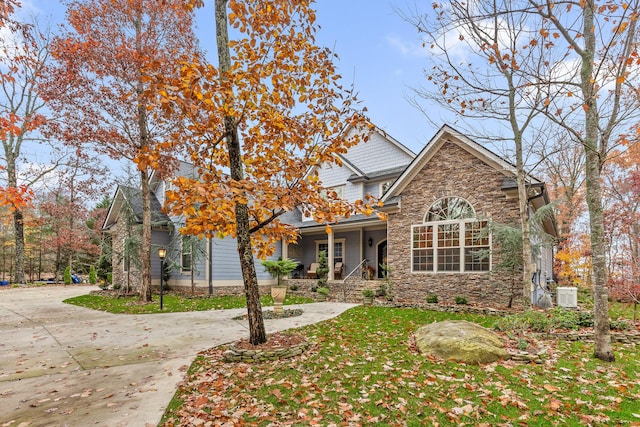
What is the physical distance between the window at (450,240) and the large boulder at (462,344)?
18.1 feet

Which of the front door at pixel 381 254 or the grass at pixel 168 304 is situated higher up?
the front door at pixel 381 254

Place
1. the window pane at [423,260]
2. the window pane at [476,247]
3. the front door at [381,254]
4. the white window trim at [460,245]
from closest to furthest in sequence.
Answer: the window pane at [476,247]
the white window trim at [460,245]
the window pane at [423,260]
the front door at [381,254]

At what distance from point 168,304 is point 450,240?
1077 cm

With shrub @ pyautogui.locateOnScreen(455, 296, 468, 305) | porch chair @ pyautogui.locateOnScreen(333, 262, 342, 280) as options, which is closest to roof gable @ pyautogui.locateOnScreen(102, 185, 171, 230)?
porch chair @ pyautogui.locateOnScreen(333, 262, 342, 280)

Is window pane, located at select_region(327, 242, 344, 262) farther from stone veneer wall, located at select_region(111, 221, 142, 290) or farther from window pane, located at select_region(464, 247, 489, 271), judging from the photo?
stone veneer wall, located at select_region(111, 221, 142, 290)

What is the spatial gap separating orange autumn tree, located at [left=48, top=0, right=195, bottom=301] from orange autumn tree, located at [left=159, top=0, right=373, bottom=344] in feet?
23.5

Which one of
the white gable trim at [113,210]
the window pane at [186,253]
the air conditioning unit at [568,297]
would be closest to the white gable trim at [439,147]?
the air conditioning unit at [568,297]

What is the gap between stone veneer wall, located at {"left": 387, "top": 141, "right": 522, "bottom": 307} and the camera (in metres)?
10.9

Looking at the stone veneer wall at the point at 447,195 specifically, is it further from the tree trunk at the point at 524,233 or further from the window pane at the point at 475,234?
the tree trunk at the point at 524,233

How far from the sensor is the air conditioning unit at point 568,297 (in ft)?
35.3

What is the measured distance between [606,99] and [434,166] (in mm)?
6023

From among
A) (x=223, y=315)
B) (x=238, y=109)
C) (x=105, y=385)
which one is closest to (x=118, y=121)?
(x=223, y=315)

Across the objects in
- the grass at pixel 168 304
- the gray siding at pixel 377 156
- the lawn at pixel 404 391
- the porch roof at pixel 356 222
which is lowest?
the grass at pixel 168 304

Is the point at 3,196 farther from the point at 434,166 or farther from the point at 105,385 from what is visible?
the point at 434,166
